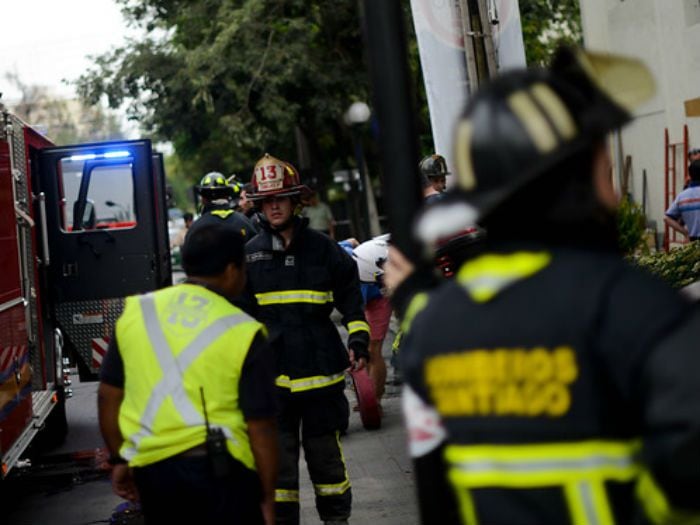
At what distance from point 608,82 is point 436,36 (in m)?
6.54

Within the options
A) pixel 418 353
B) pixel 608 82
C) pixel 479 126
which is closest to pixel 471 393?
pixel 418 353

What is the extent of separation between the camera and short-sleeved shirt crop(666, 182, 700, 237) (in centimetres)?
1258

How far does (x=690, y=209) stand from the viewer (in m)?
12.6

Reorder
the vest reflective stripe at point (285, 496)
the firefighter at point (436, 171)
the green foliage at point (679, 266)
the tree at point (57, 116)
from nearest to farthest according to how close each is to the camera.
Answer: the vest reflective stripe at point (285, 496) → the green foliage at point (679, 266) → the firefighter at point (436, 171) → the tree at point (57, 116)

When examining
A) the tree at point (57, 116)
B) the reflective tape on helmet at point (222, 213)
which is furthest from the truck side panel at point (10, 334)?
the tree at point (57, 116)

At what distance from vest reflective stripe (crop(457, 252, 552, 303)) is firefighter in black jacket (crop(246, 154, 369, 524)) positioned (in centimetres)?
390

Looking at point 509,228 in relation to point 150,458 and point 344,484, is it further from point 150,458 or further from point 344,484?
point 344,484

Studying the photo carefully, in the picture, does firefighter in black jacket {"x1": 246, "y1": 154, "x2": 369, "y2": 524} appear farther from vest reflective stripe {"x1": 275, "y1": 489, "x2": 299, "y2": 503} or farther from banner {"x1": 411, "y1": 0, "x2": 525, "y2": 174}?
banner {"x1": 411, "y1": 0, "x2": 525, "y2": 174}

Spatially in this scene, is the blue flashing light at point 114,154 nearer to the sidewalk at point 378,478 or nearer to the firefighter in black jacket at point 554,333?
the sidewalk at point 378,478

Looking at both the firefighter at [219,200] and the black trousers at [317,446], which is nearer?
the black trousers at [317,446]

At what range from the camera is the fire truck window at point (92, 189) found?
11.6 meters

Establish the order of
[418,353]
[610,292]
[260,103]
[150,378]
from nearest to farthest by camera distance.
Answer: [610,292]
[418,353]
[150,378]
[260,103]

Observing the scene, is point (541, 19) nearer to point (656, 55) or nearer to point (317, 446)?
point (656, 55)

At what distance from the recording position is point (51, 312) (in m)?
11.3
